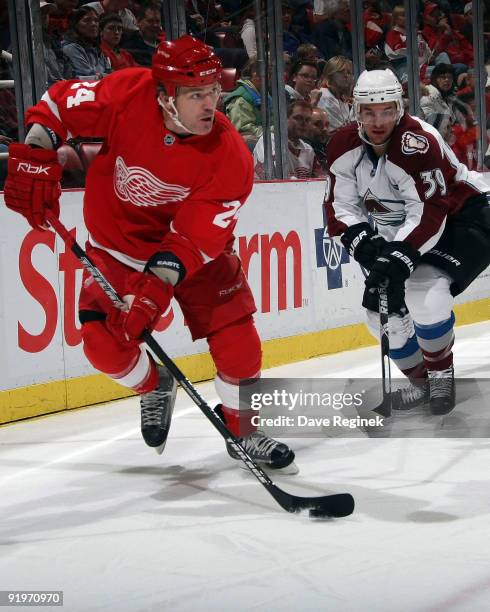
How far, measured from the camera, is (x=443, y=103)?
7273mm

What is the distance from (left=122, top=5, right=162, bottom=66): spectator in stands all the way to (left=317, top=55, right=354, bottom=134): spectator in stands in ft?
4.23

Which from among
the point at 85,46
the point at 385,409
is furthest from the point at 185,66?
the point at 85,46

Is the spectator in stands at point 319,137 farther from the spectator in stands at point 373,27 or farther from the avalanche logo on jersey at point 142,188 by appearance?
the avalanche logo on jersey at point 142,188

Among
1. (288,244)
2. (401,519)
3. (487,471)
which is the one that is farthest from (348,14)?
(401,519)

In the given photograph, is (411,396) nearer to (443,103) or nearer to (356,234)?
(356,234)

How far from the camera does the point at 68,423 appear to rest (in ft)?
13.4

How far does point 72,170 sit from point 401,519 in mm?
2386

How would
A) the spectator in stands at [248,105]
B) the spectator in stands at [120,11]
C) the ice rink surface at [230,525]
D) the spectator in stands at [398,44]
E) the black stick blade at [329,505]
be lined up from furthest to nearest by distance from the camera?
the spectator in stands at [398,44], the spectator in stands at [248,105], the spectator in stands at [120,11], the black stick blade at [329,505], the ice rink surface at [230,525]

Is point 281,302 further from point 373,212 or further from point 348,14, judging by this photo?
point 348,14

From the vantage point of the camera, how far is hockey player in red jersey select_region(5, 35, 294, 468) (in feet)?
9.50

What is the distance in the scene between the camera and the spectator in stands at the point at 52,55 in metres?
4.46

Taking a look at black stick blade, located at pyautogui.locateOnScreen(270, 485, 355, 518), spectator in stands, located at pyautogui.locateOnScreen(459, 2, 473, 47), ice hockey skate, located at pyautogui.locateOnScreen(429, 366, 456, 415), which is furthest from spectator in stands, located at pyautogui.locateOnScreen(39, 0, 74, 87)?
spectator in stands, located at pyautogui.locateOnScreen(459, 2, 473, 47)

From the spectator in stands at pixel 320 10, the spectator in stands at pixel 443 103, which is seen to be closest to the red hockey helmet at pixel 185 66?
the spectator in stands at pixel 320 10

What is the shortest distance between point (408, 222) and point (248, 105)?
2.01 metres
